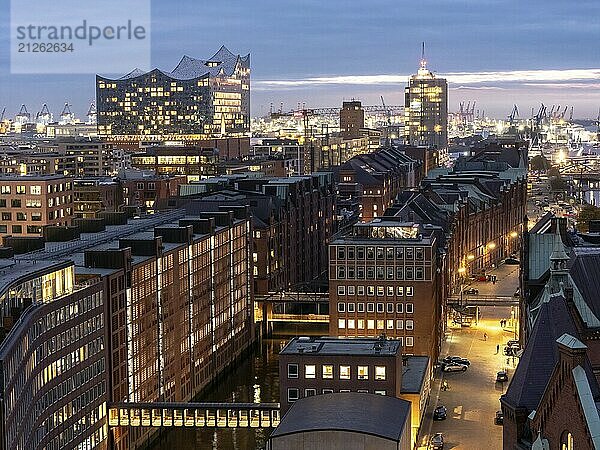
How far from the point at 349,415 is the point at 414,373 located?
17.0 meters

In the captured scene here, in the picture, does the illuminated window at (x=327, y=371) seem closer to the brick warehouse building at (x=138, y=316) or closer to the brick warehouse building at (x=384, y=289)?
the brick warehouse building at (x=138, y=316)

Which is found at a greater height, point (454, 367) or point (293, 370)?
point (293, 370)

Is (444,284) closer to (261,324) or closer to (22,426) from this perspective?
(261,324)

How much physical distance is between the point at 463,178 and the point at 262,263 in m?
50.9

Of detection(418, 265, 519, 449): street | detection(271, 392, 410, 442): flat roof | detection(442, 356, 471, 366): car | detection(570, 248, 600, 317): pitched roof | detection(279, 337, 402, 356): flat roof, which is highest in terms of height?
detection(570, 248, 600, 317): pitched roof

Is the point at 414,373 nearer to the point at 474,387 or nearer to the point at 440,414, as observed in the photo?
the point at 440,414

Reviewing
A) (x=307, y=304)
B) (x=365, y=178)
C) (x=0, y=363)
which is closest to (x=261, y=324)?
(x=307, y=304)

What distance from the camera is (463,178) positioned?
150 metres

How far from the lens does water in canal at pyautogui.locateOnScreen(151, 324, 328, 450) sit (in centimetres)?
6856

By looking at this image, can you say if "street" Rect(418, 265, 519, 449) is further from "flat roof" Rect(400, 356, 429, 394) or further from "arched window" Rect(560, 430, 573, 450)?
"arched window" Rect(560, 430, 573, 450)

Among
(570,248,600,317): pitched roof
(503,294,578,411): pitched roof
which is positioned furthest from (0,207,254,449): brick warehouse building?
(570,248,600,317): pitched roof

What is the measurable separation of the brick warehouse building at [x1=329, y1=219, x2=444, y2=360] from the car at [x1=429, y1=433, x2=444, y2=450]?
17.6 meters

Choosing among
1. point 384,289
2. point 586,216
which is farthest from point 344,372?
point 586,216

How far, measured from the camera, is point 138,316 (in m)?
70.7
